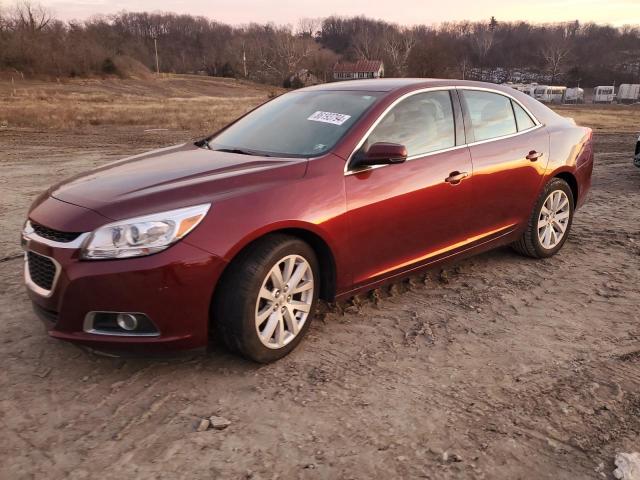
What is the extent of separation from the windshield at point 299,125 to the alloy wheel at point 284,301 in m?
0.77

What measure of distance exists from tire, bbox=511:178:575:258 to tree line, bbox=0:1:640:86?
230 ft

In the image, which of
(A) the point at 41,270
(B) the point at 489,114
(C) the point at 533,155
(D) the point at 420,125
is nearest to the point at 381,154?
(D) the point at 420,125

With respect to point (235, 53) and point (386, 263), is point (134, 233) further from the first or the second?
point (235, 53)

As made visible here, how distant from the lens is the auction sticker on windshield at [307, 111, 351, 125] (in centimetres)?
379

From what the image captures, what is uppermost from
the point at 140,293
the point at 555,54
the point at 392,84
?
the point at 555,54

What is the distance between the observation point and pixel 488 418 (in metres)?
2.76

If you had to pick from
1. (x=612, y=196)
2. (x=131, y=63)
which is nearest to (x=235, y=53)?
(x=131, y=63)

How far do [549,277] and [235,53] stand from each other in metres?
115

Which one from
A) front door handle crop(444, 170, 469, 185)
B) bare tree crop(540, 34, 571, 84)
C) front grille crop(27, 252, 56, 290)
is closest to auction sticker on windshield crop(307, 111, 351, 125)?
front door handle crop(444, 170, 469, 185)

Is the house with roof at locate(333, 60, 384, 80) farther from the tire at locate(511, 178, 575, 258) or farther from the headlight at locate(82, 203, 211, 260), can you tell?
the headlight at locate(82, 203, 211, 260)

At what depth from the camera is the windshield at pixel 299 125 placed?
3707mm

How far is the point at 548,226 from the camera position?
506 centimetres

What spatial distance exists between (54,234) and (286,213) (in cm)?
124

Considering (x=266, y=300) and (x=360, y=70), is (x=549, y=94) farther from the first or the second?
(x=266, y=300)
